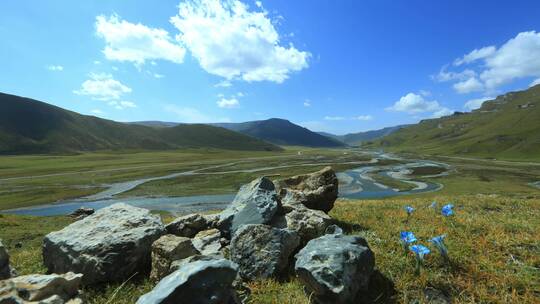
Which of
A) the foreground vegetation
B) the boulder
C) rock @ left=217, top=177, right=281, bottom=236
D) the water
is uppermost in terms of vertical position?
rock @ left=217, top=177, right=281, bottom=236

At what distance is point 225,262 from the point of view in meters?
6.41

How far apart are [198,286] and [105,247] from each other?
468 cm

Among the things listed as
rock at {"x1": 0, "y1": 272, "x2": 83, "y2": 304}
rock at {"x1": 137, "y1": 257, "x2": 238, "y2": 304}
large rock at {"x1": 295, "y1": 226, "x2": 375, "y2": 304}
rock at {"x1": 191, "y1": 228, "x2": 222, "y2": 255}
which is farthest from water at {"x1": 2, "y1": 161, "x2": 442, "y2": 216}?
rock at {"x1": 137, "y1": 257, "x2": 238, "y2": 304}

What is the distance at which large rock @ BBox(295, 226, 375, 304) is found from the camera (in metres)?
6.95

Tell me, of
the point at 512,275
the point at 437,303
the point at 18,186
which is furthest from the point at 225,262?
the point at 18,186

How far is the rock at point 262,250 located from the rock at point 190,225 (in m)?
3.46

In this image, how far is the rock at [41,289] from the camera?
219 inches

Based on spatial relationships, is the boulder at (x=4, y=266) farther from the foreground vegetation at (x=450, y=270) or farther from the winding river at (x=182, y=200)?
the winding river at (x=182, y=200)

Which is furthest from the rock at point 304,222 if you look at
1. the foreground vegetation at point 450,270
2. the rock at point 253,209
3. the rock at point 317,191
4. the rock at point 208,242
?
the rock at point 317,191

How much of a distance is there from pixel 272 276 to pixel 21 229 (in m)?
39.3

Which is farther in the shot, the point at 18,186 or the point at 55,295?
the point at 18,186

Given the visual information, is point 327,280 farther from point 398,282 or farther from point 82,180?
point 82,180

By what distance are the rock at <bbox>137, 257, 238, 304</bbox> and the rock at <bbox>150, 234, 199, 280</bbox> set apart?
92.9 inches

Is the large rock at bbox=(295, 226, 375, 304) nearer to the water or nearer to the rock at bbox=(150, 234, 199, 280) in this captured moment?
the rock at bbox=(150, 234, 199, 280)
